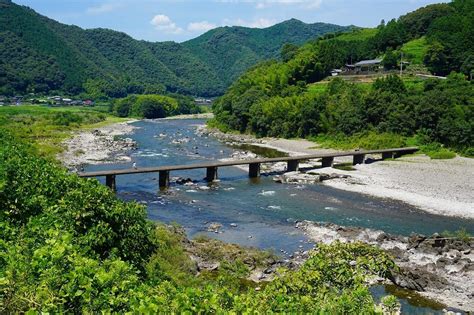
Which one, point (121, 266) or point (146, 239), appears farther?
point (146, 239)

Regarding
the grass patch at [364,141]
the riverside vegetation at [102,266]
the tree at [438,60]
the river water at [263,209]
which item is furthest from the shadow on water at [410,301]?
the tree at [438,60]

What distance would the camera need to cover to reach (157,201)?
4116 cm

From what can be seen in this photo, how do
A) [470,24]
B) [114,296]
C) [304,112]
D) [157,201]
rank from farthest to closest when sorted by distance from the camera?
[470,24]
[304,112]
[157,201]
[114,296]

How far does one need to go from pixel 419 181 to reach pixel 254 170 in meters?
17.3

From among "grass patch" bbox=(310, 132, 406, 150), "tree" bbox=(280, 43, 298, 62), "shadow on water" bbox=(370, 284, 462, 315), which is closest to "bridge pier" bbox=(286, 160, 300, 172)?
"grass patch" bbox=(310, 132, 406, 150)

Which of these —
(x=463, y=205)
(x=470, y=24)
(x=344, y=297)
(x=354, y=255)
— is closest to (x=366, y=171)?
(x=463, y=205)

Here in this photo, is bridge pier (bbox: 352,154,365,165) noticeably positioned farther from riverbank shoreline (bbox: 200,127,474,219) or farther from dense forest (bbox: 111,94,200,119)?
dense forest (bbox: 111,94,200,119)

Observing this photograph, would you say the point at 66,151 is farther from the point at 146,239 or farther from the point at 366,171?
the point at 146,239

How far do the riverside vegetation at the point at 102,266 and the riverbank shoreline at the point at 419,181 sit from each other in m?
23.6

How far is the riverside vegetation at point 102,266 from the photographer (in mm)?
7969

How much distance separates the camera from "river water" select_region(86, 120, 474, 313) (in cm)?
3303

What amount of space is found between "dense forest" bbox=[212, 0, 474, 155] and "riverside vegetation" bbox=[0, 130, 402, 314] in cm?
5009

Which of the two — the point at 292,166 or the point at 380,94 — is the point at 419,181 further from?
the point at 380,94

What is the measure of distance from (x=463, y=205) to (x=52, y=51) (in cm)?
18433
